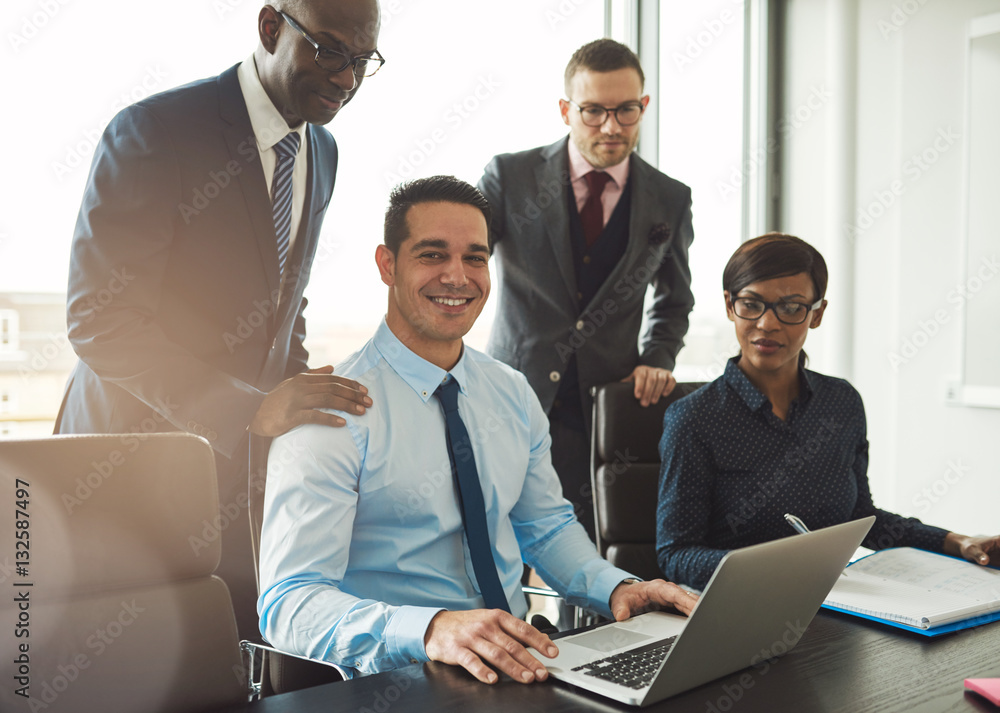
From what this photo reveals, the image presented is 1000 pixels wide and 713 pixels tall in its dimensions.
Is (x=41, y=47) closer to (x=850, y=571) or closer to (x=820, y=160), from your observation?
(x=850, y=571)

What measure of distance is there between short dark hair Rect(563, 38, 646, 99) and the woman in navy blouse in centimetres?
71

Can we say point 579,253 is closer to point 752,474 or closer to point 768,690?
point 752,474

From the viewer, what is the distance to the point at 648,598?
1.30m

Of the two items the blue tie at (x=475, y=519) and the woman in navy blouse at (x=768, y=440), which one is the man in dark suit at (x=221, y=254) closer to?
the blue tie at (x=475, y=519)

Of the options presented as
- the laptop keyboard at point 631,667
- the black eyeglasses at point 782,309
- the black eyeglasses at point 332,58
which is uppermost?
the black eyeglasses at point 332,58

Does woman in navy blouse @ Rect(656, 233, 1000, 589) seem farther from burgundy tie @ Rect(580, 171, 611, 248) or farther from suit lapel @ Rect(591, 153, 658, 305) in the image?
burgundy tie @ Rect(580, 171, 611, 248)

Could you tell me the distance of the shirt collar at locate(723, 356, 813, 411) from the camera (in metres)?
1.84

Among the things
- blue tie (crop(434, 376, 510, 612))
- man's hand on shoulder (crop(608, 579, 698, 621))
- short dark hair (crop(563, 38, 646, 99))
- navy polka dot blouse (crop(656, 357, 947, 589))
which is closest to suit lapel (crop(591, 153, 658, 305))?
short dark hair (crop(563, 38, 646, 99))

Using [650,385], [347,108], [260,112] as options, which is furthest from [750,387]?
[347,108]

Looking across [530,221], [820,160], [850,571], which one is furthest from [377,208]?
[820,160]

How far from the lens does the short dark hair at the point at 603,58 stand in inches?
90.7

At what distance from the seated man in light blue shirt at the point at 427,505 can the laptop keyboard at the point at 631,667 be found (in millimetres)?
64

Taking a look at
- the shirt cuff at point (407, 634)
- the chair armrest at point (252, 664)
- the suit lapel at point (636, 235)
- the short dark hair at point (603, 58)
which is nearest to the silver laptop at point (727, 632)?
the shirt cuff at point (407, 634)

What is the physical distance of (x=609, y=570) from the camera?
1.43 m
